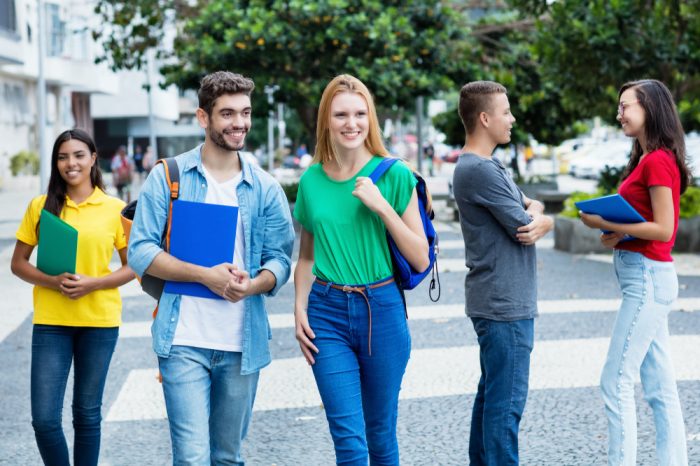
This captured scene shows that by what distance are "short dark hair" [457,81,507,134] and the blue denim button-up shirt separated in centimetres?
86

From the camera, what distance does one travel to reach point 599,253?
583 inches

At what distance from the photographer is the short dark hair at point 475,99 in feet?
14.3

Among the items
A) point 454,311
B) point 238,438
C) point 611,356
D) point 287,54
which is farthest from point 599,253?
point 238,438

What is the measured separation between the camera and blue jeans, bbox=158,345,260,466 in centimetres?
383

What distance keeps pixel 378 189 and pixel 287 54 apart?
52.7 ft

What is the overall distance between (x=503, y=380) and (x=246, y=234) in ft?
3.92

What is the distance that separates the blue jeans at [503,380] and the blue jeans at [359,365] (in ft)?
1.42

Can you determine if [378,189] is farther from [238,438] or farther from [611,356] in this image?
[611,356]

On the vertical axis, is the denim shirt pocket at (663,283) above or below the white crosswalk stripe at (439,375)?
above

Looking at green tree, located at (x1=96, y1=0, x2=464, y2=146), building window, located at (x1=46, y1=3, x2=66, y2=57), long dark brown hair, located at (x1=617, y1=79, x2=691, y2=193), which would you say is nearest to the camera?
long dark brown hair, located at (x1=617, y1=79, x2=691, y2=193)

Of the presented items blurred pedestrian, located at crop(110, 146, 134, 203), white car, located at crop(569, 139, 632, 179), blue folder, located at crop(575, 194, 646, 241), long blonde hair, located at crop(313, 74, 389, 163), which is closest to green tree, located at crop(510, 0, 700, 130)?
blue folder, located at crop(575, 194, 646, 241)

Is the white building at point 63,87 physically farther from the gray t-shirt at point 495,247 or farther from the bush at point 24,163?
the gray t-shirt at point 495,247

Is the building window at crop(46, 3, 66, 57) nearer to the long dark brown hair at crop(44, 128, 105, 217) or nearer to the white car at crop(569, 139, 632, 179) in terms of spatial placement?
the white car at crop(569, 139, 632, 179)

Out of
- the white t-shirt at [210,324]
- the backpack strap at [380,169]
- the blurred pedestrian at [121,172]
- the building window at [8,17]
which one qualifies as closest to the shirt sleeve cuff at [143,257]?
the white t-shirt at [210,324]
